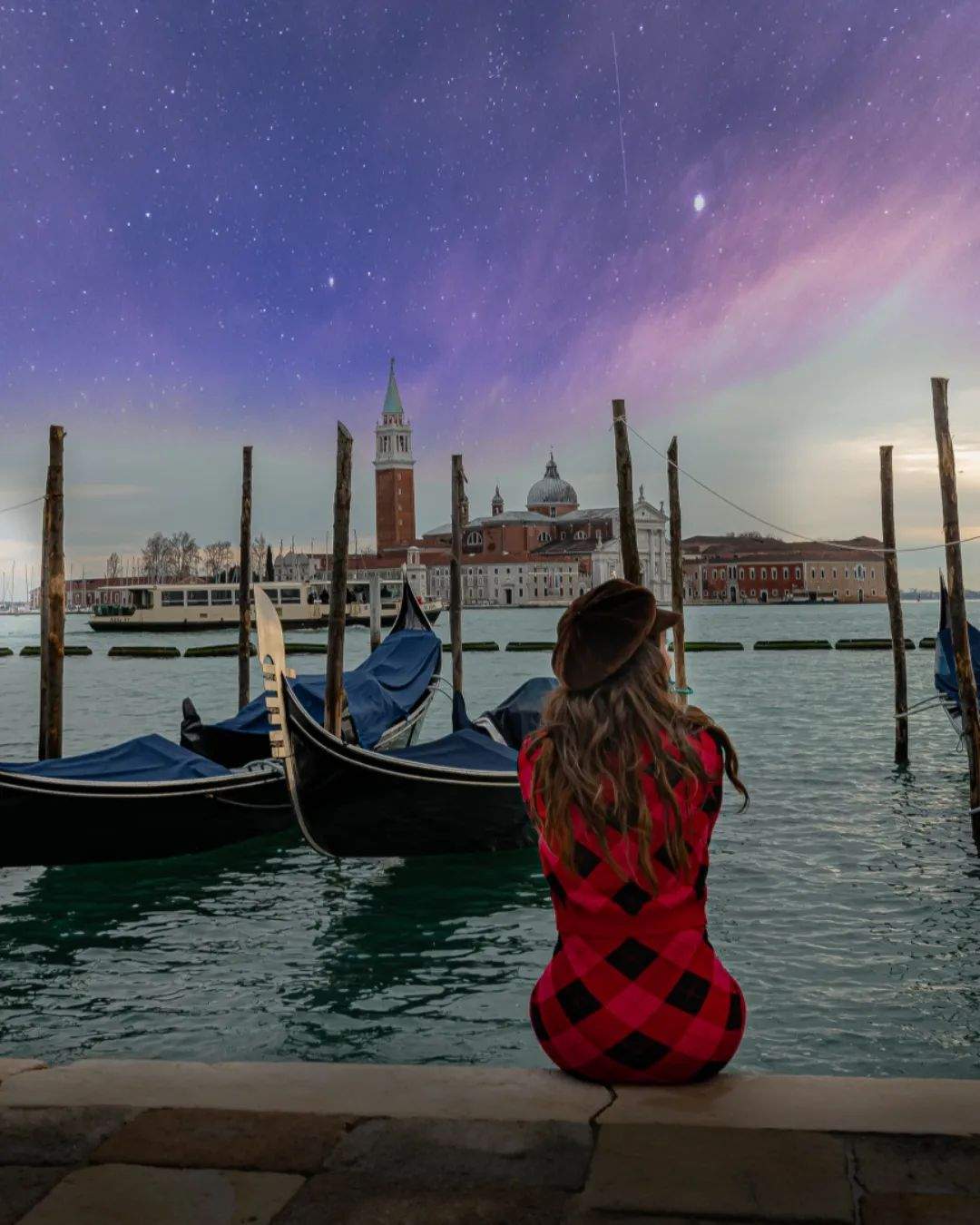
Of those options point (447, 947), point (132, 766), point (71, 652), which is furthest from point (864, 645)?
point (447, 947)

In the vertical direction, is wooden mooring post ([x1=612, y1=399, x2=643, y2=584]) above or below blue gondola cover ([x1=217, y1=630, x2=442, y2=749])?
above

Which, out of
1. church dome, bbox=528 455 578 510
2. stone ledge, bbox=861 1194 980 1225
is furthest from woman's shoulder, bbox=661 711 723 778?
church dome, bbox=528 455 578 510

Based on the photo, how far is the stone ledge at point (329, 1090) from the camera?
7.38ft

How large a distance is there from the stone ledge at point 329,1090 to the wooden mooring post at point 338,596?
6220mm

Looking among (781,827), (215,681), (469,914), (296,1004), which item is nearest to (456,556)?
(781,827)

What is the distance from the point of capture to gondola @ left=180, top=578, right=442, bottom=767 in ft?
31.2

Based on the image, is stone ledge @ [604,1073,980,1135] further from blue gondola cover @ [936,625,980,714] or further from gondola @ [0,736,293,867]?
blue gondola cover @ [936,625,980,714]

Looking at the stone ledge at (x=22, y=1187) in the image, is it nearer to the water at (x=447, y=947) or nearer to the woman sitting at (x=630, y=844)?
the woman sitting at (x=630, y=844)

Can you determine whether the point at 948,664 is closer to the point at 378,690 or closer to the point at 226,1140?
the point at 378,690

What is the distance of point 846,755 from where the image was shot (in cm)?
1392

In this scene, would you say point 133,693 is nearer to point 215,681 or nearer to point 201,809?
point 215,681

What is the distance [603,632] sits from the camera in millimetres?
2289

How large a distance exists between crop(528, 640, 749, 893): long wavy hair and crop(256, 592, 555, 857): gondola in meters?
3.74

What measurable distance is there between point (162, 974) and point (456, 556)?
12.2 m
